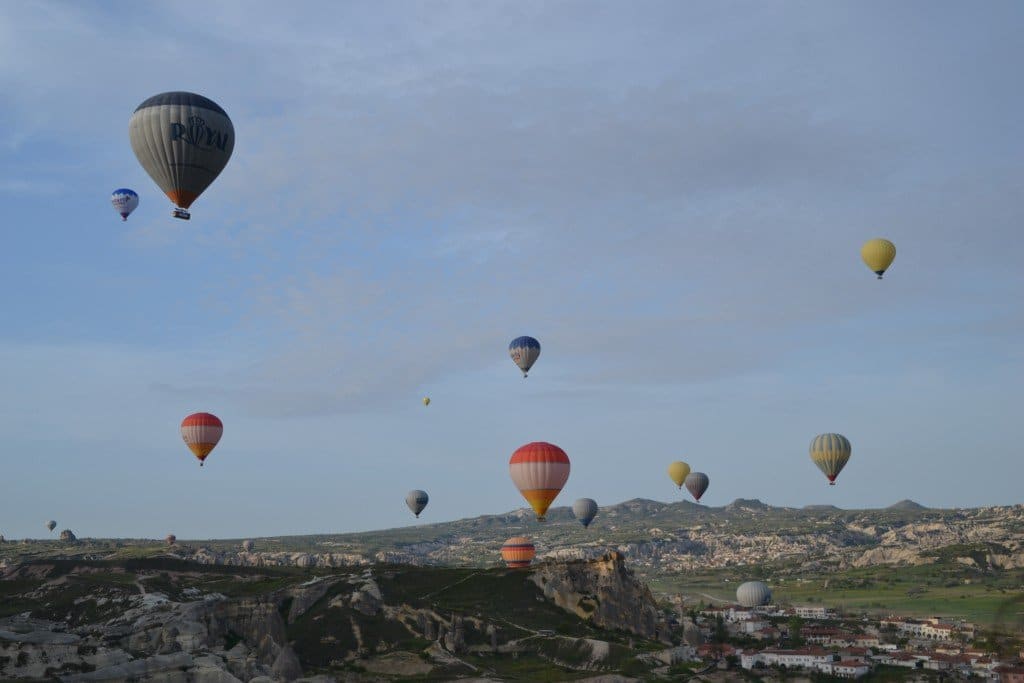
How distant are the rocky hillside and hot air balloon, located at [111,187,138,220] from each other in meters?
51.1

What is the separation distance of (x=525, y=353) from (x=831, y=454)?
46817 millimetres

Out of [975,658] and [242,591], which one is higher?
[242,591]

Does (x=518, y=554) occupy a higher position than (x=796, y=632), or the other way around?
(x=518, y=554)

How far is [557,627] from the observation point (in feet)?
488

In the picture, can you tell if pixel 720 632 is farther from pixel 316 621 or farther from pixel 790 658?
pixel 316 621

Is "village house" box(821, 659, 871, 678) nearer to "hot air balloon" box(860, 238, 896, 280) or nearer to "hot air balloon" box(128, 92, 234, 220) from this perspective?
"hot air balloon" box(860, 238, 896, 280)

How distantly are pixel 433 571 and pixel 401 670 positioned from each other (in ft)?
161

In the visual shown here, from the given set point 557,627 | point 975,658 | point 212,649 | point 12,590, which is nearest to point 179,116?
point 212,649

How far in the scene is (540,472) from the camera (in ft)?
454

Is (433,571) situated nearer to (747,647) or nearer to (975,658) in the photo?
(747,647)

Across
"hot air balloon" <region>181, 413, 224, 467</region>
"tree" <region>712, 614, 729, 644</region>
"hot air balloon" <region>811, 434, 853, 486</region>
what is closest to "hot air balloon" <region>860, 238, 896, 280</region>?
"hot air balloon" <region>811, 434, 853, 486</region>

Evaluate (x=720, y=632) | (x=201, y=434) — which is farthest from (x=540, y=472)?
(x=720, y=632)

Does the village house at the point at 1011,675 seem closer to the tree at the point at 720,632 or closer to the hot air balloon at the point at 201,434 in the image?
the tree at the point at 720,632

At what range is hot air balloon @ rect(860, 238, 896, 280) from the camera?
12219cm
